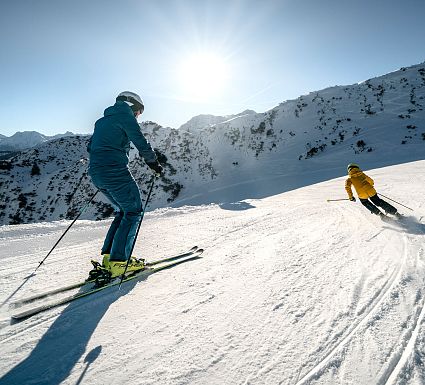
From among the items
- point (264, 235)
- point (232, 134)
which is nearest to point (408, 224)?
point (264, 235)

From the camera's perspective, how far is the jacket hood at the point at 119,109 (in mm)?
3760

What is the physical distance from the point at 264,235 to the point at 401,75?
3485 centimetres

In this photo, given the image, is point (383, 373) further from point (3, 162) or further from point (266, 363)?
point (3, 162)

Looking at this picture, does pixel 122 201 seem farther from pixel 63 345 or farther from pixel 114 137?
pixel 63 345

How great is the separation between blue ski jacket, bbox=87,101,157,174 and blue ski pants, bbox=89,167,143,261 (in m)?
0.09

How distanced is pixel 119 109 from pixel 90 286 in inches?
87.9

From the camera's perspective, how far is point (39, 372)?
199cm

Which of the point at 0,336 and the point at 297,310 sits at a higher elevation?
the point at 0,336

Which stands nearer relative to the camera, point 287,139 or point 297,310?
point 297,310

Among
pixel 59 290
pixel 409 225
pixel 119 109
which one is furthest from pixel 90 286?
pixel 409 225

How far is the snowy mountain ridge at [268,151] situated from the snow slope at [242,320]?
13919 mm

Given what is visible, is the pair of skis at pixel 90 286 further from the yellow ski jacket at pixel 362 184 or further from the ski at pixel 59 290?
the yellow ski jacket at pixel 362 184

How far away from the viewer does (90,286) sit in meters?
3.65

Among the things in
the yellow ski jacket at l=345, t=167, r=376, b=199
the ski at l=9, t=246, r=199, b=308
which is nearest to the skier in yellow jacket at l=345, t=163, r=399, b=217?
the yellow ski jacket at l=345, t=167, r=376, b=199
